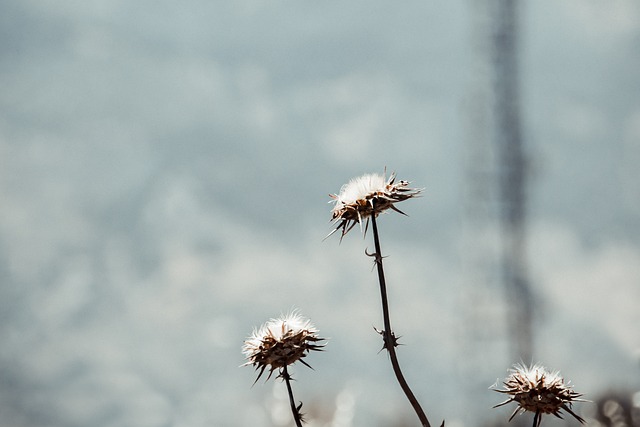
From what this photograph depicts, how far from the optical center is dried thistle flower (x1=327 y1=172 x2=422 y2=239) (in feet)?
14.4

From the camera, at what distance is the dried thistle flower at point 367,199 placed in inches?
173

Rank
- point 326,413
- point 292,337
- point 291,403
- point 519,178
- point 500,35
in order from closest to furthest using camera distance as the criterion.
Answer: point 291,403 → point 292,337 → point 326,413 → point 519,178 → point 500,35

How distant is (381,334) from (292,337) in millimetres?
481

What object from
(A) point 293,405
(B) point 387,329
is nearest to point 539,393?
(B) point 387,329

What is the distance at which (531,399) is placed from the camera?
169 inches

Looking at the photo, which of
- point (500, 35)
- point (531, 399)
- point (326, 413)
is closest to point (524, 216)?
point (500, 35)

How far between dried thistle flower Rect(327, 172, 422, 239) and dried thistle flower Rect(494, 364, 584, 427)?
3.20 feet

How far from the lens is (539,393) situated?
14.1 feet

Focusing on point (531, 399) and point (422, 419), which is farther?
point (531, 399)

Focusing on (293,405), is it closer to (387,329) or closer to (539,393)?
(387,329)

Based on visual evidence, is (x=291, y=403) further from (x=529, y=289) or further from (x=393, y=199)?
(x=529, y=289)

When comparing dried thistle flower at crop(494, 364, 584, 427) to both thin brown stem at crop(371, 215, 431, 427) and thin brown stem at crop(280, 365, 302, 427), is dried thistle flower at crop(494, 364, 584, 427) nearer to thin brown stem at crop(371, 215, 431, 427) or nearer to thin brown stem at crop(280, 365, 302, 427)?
thin brown stem at crop(371, 215, 431, 427)

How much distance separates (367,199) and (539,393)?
1.21 m

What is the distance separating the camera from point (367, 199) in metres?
4.40
